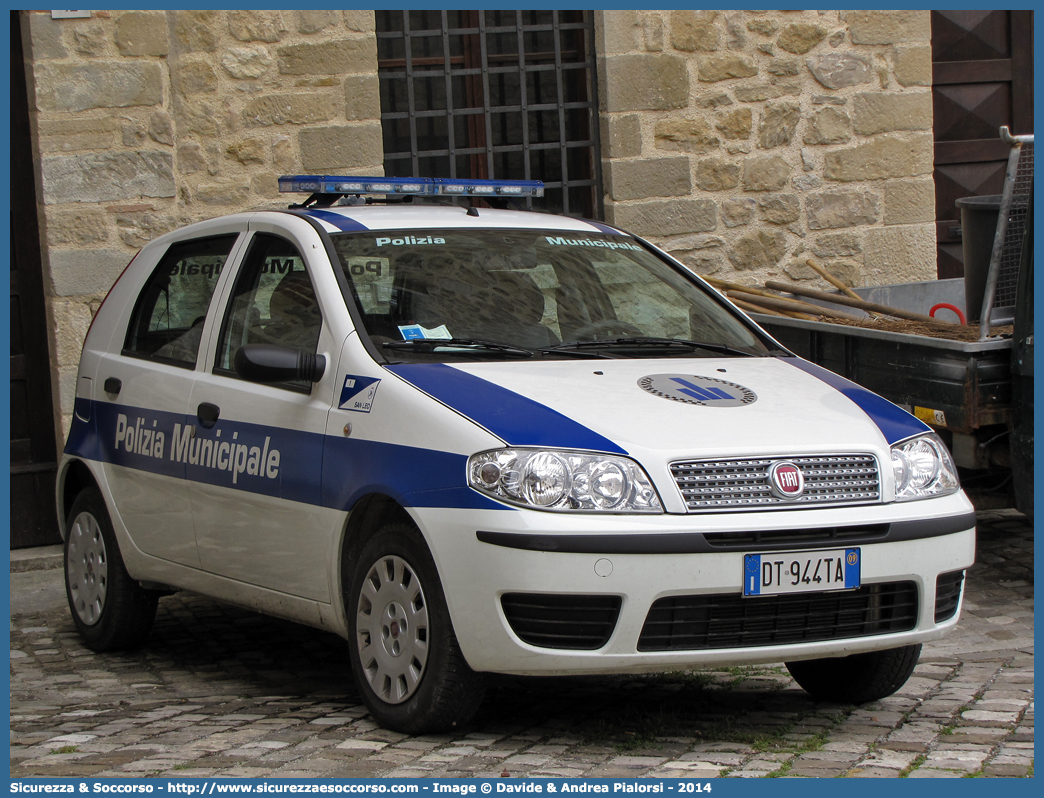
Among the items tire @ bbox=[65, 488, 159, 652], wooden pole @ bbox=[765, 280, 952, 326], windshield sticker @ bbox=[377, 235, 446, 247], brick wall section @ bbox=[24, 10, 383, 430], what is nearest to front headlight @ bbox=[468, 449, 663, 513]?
windshield sticker @ bbox=[377, 235, 446, 247]

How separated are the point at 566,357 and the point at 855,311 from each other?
3490 millimetres

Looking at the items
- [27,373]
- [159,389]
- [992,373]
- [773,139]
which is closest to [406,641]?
[159,389]

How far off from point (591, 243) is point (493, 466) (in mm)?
1856

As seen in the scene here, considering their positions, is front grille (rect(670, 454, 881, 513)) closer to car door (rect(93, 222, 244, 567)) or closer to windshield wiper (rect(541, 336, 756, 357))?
windshield wiper (rect(541, 336, 756, 357))

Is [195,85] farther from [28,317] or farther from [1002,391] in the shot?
[1002,391]

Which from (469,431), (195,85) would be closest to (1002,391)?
(469,431)

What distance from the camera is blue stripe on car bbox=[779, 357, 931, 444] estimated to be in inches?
182

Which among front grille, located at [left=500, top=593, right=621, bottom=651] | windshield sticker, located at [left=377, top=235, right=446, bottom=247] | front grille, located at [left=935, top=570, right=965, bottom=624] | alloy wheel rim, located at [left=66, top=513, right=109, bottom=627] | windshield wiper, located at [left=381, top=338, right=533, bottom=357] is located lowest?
alloy wheel rim, located at [left=66, top=513, right=109, bottom=627]

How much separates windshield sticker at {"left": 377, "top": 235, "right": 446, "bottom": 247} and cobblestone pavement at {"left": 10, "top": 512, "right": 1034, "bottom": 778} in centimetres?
165

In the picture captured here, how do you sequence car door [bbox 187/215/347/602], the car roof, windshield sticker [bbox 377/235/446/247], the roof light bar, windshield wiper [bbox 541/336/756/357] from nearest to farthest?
car door [bbox 187/215/347/602]
windshield wiper [bbox 541/336/756/357]
windshield sticker [bbox 377/235/446/247]
the car roof
the roof light bar

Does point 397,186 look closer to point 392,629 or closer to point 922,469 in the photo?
point 392,629

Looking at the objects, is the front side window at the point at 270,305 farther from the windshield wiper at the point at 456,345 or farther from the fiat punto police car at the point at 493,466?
the windshield wiper at the point at 456,345

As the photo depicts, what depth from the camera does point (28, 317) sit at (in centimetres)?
902

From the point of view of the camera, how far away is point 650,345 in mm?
5188
